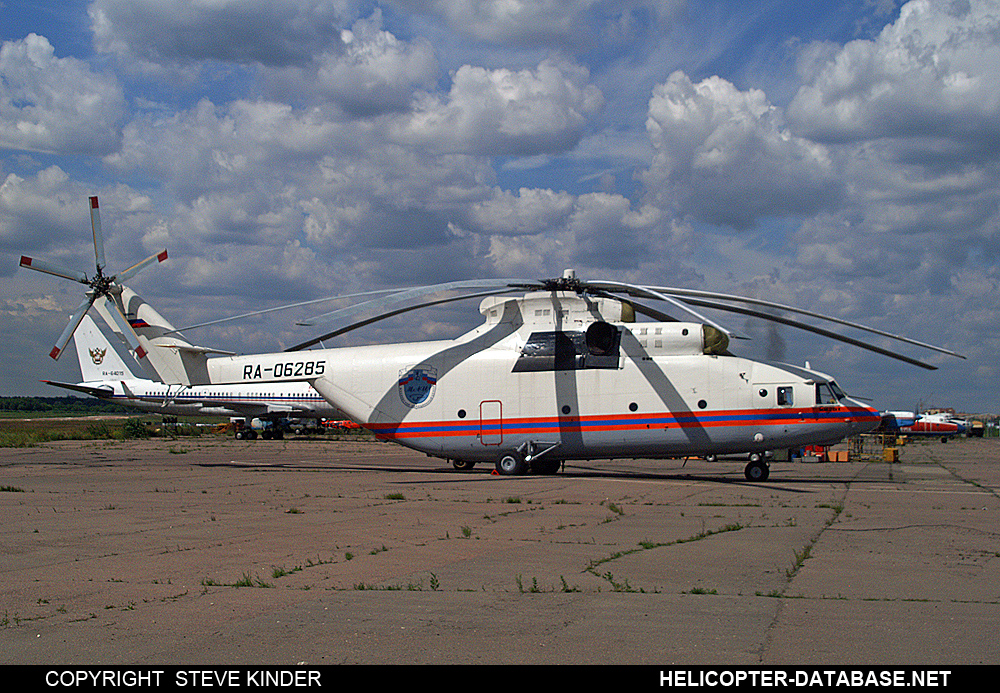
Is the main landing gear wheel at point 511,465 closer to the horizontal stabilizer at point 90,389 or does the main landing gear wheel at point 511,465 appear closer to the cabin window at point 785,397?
the cabin window at point 785,397

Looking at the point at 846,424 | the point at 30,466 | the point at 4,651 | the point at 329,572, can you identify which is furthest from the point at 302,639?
the point at 30,466

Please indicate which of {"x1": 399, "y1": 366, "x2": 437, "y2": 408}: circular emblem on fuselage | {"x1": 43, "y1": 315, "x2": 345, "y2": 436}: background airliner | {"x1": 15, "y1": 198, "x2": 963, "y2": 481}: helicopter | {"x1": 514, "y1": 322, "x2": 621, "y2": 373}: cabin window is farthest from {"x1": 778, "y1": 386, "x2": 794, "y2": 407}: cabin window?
{"x1": 43, "y1": 315, "x2": 345, "y2": 436}: background airliner

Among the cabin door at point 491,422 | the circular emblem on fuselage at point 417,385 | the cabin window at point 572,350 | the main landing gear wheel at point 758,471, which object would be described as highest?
the cabin window at point 572,350

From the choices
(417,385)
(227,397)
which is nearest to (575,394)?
(417,385)

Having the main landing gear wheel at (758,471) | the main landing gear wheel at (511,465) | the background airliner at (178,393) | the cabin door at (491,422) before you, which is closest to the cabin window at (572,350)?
the cabin door at (491,422)

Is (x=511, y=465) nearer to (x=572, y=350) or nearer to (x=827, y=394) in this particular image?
(x=572, y=350)

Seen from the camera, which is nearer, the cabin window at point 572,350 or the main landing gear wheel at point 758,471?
the main landing gear wheel at point 758,471

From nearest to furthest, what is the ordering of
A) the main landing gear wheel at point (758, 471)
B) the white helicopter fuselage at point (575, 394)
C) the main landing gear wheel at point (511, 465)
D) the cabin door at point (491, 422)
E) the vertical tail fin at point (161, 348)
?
the white helicopter fuselage at point (575, 394) < the main landing gear wheel at point (758, 471) < the main landing gear wheel at point (511, 465) < the cabin door at point (491, 422) < the vertical tail fin at point (161, 348)

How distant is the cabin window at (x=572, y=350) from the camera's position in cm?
2186

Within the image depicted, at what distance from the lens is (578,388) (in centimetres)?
2195

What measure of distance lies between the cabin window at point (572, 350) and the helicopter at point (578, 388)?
0.03 m

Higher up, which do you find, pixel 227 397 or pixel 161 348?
pixel 161 348

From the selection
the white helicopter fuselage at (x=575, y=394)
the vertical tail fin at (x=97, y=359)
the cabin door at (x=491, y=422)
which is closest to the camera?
the white helicopter fuselage at (x=575, y=394)

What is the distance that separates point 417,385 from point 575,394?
4.87 metres
